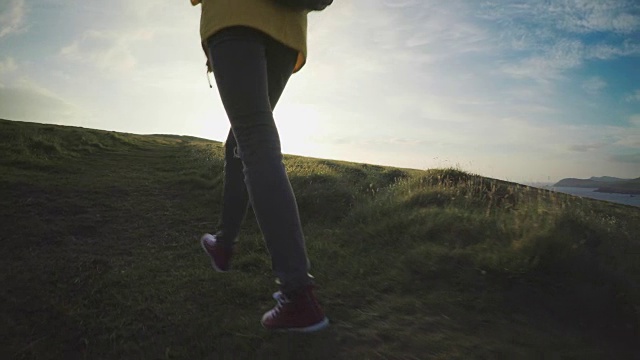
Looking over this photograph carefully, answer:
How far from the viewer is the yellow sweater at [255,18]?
1701 millimetres

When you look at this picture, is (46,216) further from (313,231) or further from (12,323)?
(313,231)

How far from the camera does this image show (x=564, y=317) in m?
1.94

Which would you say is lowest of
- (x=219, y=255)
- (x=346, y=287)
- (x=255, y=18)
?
(x=346, y=287)

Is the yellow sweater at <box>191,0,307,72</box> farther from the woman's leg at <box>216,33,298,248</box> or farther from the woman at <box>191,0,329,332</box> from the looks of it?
the woman's leg at <box>216,33,298,248</box>

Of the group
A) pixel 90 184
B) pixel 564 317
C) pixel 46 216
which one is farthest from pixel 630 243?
pixel 90 184

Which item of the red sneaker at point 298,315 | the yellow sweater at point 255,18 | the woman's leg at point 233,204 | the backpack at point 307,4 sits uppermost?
the backpack at point 307,4

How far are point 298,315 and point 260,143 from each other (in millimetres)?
788

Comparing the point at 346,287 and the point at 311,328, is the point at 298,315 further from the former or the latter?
the point at 346,287

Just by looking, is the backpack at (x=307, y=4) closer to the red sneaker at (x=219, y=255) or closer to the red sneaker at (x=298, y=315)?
the red sneaker at (x=298, y=315)

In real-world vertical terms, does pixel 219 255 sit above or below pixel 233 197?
below

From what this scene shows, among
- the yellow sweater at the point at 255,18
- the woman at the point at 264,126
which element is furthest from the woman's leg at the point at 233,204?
the yellow sweater at the point at 255,18

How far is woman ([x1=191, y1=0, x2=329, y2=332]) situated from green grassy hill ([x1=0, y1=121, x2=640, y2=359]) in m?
0.16

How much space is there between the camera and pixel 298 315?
65.3 inches

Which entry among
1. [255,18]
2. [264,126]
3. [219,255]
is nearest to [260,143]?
[264,126]
